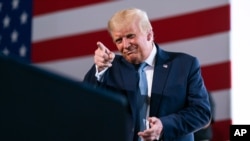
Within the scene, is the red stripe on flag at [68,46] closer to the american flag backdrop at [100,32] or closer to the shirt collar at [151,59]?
the american flag backdrop at [100,32]

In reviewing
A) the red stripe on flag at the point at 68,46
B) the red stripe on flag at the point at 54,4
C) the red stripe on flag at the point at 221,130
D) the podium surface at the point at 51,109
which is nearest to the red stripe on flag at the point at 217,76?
the red stripe on flag at the point at 221,130

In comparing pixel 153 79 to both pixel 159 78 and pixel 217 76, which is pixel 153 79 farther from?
pixel 217 76

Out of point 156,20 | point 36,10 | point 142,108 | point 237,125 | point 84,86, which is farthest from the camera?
point 36,10

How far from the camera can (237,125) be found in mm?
2836

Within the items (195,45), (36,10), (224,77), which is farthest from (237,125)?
(36,10)

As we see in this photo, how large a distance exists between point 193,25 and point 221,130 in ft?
2.28

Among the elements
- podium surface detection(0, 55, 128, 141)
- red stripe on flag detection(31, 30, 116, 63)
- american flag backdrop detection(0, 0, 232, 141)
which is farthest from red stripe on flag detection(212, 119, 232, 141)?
podium surface detection(0, 55, 128, 141)

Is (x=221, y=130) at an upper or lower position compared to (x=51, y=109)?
upper

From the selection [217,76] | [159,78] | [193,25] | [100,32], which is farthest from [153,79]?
[100,32]

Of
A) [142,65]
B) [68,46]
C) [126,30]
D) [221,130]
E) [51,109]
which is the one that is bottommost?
[51,109]

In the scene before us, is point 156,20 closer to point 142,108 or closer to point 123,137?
point 142,108

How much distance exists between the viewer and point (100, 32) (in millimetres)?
3521

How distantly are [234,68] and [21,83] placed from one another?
2.65 metres

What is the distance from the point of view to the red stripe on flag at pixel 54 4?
Answer: 363 cm
